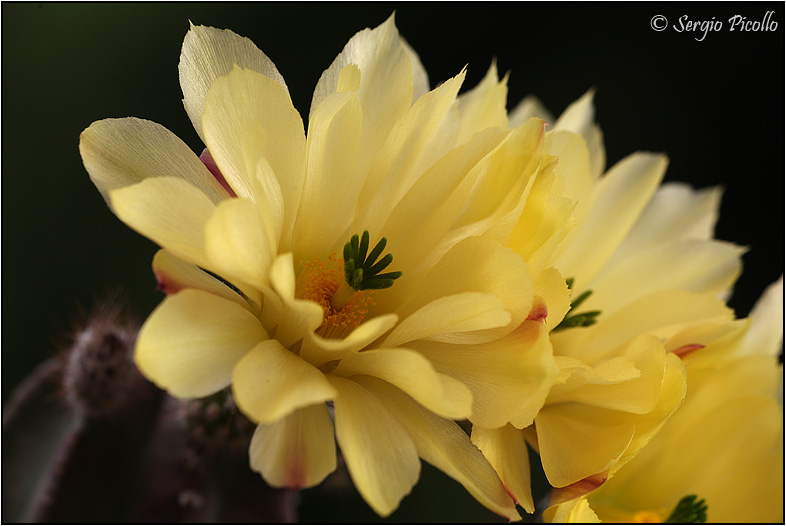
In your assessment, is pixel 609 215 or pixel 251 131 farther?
pixel 609 215

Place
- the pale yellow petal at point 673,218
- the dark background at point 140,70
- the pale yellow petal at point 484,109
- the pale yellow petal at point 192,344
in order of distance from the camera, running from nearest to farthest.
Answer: the pale yellow petal at point 192,344 < the pale yellow petal at point 484,109 < the pale yellow petal at point 673,218 < the dark background at point 140,70

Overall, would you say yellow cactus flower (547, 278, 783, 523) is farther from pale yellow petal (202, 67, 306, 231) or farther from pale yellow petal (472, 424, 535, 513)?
pale yellow petal (202, 67, 306, 231)

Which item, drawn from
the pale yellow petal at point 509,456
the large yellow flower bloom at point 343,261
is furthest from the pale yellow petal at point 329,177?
the pale yellow petal at point 509,456

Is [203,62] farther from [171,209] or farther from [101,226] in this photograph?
[101,226]

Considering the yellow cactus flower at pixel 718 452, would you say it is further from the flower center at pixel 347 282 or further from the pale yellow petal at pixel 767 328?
the flower center at pixel 347 282

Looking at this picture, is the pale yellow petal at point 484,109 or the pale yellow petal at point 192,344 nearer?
the pale yellow petal at point 192,344

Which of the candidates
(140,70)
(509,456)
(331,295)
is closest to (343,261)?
(331,295)

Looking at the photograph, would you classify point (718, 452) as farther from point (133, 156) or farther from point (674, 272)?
point (133, 156)

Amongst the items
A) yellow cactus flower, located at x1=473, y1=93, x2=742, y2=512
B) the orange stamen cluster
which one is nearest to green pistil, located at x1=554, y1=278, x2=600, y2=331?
yellow cactus flower, located at x1=473, y1=93, x2=742, y2=512
